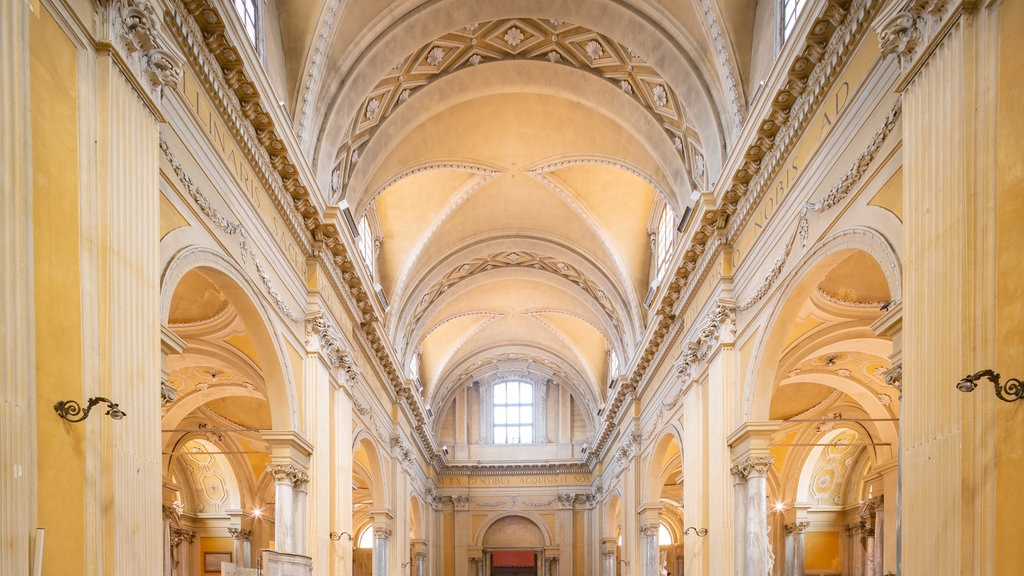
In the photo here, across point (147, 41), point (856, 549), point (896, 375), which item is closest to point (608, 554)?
point (856, 549)

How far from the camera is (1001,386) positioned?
636 centimetres

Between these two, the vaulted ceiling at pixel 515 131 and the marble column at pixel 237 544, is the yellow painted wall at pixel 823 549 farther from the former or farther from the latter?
the marble column at pixel 237 544

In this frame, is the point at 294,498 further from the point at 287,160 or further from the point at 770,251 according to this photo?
the point at 770,251

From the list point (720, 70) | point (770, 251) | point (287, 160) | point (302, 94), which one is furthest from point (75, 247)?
point (720, 70)

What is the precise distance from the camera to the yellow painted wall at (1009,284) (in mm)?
6328

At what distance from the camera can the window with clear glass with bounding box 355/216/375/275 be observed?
21.3 meters

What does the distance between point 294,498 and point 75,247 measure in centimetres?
823

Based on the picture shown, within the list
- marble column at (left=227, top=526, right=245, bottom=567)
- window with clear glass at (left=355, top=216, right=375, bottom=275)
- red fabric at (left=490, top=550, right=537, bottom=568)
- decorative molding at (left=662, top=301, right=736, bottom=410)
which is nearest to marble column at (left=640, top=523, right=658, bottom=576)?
decorative molding at (left=662, top=301, right=736, bottom=410)

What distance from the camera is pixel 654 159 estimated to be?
62.4ft

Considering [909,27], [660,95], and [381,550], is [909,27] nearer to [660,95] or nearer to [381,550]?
[660,95]

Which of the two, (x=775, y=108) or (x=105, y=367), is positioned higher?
(x=775, y=108)

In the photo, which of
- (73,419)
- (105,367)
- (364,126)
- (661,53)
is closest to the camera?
(73,419)

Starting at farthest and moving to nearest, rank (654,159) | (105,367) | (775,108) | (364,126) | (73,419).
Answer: (654,159) → (364,126) → (775,108) → (105,367) → (73,419)

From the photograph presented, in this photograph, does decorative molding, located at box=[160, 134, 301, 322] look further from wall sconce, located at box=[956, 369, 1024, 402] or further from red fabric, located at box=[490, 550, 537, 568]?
red fabric, located at box=[490, 550, 537, 568]
